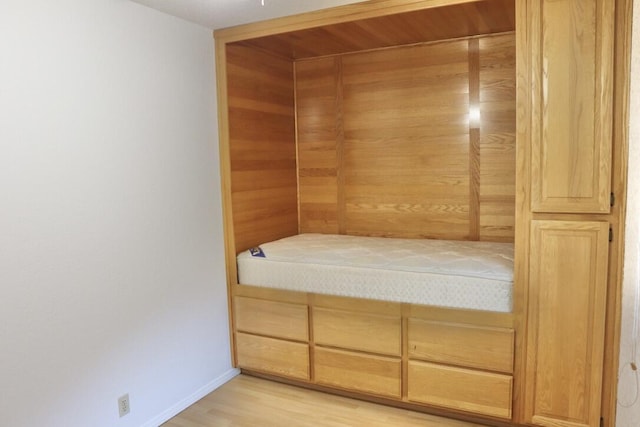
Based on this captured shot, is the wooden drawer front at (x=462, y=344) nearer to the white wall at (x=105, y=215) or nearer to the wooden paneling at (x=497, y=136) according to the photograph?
the wooden paneling at (x=497, y=136)

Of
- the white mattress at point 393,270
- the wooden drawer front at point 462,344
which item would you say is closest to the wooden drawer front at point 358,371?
the wooden drawer front at point 462,344

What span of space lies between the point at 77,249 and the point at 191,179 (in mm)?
820

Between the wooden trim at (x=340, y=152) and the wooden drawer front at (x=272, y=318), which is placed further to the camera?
the wooden trim at (x=340, y=152)

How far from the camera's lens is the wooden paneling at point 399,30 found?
2513 mm

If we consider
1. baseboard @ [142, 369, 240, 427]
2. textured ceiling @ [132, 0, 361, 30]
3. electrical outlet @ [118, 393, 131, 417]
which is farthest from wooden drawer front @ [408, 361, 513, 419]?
textured ceiling @ [132, 0, 361, 30]

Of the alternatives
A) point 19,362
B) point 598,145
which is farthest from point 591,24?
point 19,362

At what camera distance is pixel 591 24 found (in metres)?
2.10

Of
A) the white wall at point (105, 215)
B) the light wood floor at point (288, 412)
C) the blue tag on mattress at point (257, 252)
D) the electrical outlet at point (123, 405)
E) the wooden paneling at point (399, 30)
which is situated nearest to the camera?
the white wall at point (105, 215)

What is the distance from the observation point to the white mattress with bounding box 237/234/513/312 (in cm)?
243

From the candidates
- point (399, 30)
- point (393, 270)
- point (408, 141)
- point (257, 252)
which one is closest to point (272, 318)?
point (257, 252)

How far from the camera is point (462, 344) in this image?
2.49 meters

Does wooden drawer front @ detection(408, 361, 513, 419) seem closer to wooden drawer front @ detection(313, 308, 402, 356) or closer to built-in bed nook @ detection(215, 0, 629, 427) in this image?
built-in bed nook @ detection(215, 0, 629, 427)

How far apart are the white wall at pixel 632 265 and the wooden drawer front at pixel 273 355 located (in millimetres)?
1639

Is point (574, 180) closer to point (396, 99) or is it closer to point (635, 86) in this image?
point (635, 86)
